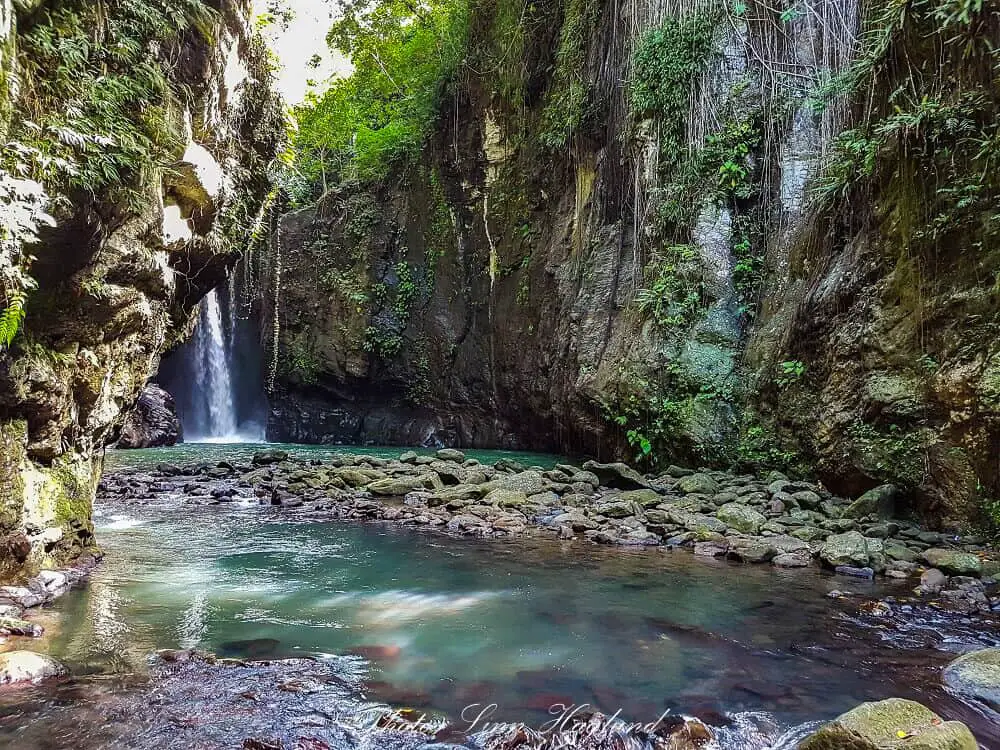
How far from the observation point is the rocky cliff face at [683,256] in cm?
598

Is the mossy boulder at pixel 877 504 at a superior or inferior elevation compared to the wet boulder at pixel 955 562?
superior

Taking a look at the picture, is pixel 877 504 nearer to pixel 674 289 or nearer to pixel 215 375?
pixel 674 289

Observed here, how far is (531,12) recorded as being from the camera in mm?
14922

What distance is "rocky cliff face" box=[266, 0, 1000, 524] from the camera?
19.6 feet

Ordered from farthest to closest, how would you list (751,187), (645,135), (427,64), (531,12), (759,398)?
1. (427,64)
2. (531,12)
3. (645,135)
4. (751,187)
5. (759,398)

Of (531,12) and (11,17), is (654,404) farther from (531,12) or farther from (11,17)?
(531,12)

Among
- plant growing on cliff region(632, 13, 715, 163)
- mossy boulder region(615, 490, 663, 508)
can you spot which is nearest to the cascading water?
plant growing on cliff region(632, 13, 715, 163)

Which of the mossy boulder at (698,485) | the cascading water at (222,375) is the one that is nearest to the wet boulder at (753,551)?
the mossy boulder at (698,485)

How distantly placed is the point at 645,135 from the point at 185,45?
7.95 m

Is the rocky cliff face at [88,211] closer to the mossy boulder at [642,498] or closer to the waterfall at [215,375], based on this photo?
the mossy boulder at [642,498]

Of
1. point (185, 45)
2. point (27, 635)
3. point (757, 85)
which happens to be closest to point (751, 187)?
point (757, 85)

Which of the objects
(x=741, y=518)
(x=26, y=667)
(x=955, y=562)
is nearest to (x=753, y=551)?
(x=741, y=518)

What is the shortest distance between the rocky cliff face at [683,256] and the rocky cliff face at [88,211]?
650cm

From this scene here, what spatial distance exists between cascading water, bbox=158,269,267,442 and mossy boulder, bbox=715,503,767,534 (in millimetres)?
16936
